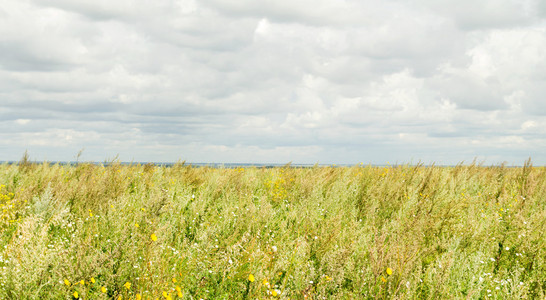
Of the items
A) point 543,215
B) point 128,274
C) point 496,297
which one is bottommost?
point 496,297

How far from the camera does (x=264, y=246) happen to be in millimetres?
4891

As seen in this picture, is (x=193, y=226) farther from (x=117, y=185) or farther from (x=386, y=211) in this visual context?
(x=386, y=211)

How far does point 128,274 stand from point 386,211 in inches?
186

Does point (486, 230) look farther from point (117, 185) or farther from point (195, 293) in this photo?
point (117, 185)

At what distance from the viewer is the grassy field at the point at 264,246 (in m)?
3.38

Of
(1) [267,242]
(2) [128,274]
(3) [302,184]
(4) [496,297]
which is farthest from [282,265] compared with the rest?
(3) [302,184]

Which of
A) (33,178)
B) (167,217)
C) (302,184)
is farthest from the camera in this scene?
(33,178)

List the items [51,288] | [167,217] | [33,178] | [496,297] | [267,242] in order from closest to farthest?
[51,288], [496,297], [267,242], [167,217], [33,178]

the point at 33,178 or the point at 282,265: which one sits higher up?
the point at 33,178

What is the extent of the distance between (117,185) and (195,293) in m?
4.23

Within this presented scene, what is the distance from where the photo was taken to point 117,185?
22.7ft

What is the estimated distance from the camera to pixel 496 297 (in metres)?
3.83

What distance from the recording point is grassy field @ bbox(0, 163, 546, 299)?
3377 mm

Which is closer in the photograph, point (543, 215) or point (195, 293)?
point (195, 293)
